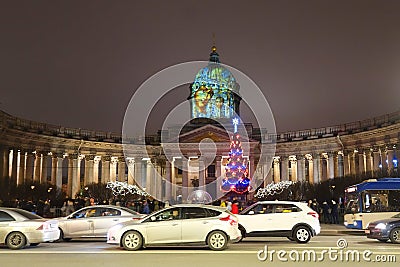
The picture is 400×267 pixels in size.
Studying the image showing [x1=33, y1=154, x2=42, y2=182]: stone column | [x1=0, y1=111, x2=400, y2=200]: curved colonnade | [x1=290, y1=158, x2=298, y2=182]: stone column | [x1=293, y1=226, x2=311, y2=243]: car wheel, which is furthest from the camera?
[x1=290, y1=158, x2=298, y2=182]: stone column

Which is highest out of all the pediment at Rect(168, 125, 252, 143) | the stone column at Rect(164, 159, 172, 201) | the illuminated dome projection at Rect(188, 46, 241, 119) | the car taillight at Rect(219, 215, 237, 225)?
the illuminated dome projection at Rect(188, 46, 241, 119)

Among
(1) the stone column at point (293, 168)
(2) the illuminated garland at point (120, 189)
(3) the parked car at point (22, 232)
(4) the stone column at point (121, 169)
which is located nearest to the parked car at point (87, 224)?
(3) the parked car at point (22, 232)

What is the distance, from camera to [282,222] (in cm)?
2156

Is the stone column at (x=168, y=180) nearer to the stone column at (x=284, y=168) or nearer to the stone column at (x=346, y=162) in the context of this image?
the stone column at (x=284, y=168)

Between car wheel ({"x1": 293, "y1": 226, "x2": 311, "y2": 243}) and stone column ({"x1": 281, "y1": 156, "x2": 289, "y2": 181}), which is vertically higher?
stone column ({"x1": 281, "y1": 156, "x2": 289, "y2": 181})

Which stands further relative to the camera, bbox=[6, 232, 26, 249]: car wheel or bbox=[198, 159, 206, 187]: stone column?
bbox=[198, 159, 206, 187]: stone column

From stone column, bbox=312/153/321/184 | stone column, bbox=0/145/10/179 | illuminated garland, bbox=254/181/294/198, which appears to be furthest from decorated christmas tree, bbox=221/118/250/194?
stone column, bbox=312/153/321/184

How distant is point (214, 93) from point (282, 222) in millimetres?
84461

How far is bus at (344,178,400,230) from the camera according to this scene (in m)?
28.1

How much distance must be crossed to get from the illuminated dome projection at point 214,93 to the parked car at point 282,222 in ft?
261

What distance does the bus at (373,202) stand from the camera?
2812cm

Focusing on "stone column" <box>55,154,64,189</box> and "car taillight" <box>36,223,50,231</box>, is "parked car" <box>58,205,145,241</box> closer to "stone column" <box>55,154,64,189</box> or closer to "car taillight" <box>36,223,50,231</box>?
"car taillight" <box>36,223,50,231</box>

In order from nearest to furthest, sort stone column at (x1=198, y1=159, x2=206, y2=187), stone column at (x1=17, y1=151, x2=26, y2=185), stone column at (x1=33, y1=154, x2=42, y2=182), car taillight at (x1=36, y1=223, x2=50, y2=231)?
car taillight at (x1=36, y1=223, x2=50, y2=231) < stone column at (x1=17, y1=151, x2=26, y2=185) < stone column at (x1=33, y1=154, x2=42, y2=182) < stone column at (x1=198, y1=159, x2=206, y2=187)

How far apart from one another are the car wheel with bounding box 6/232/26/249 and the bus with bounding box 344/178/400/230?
1783cm
